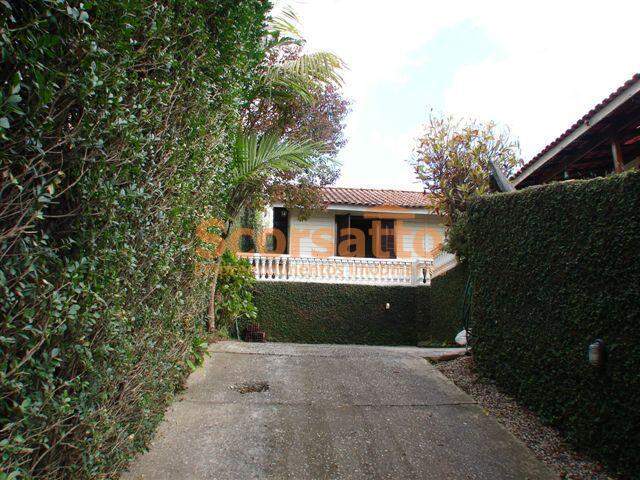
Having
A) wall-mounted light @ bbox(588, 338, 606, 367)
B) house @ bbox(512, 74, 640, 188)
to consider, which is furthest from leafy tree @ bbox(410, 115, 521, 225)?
wall-mounted light @ bbox(588, 338, 606, 367)

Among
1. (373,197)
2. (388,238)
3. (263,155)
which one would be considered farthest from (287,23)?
(388,238)

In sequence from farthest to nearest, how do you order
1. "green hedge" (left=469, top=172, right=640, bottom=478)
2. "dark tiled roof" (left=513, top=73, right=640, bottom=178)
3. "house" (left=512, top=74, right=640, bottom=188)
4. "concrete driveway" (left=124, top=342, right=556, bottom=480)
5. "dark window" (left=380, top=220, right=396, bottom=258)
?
"dark window" (left=380, top=220, right=396, bottom=258) → "house" (left=512, top=74, right=640, bottom=188) → "dark tiled roof" (left=513, top=73, right=640, bottom=178) → "concrete driveway" (left=124, top=342, right=556, bottom=480) → "green hedge" (left=469, top=172, right=640, bottom=478)

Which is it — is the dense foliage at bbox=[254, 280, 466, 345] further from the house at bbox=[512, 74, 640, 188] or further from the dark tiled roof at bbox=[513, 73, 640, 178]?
the dark tiled roof at bbox=[513, 73, 640, 178]

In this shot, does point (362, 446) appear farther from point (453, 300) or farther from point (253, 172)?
point (453, 300)

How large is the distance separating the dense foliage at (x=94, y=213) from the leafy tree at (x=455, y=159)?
642 centimetres

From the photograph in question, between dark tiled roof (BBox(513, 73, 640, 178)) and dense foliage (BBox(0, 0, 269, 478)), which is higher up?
dark tiled roof (BBox(513, 73, 640, 178))

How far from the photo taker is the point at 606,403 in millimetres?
3490

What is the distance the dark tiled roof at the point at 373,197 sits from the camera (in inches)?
617

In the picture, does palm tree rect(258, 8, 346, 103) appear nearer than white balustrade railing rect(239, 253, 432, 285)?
Yes

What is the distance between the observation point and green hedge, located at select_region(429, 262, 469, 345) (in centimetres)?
923

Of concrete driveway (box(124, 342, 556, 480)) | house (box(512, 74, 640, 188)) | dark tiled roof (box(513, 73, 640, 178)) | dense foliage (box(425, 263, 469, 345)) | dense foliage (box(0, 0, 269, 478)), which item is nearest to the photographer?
dense foliage (box(0, 0, 269, 478))

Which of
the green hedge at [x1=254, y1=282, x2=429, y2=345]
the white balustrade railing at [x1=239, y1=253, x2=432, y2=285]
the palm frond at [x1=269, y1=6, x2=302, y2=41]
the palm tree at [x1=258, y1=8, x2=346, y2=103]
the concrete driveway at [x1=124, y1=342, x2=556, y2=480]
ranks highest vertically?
the palm frond at [x1=269, y1=6, x2=302, y2=41]

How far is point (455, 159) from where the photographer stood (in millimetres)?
8914

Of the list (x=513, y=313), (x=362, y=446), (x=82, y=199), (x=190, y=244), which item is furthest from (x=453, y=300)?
(x=82, y=199)
